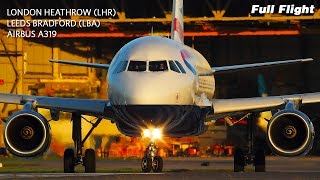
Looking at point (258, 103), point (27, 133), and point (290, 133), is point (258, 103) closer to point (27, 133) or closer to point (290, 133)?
point (290, 133)

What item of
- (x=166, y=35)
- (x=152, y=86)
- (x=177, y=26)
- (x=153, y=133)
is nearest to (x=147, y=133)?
(x=153, y=133)

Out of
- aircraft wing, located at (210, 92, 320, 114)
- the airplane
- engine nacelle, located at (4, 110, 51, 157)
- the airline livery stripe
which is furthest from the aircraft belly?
the airline livery stripe

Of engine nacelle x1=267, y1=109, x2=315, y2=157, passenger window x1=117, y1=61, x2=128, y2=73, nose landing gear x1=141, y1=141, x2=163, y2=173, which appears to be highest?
passenger window x1=117, y1=61, x2=128, y2=73

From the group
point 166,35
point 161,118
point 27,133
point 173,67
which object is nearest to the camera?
point 161,118

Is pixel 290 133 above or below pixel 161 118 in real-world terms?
below

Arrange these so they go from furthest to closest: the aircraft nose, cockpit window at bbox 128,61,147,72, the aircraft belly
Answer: cockpit window at bbox 128,61,147,72, the aircraft belly, the aircraft nose

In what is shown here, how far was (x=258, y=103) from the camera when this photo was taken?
2733 cm

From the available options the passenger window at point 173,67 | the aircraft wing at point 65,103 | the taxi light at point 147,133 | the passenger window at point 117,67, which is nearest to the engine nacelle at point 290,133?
the passenger window at point 173,67

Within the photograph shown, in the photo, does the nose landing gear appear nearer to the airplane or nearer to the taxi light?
the airplane

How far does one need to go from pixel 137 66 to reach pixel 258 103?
5.00 meters

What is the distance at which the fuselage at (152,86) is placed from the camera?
23.1m

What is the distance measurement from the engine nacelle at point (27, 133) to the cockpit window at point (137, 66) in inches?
124

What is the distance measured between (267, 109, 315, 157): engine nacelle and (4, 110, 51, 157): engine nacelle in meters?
6.11

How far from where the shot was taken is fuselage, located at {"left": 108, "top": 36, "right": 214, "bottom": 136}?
23.1 m
